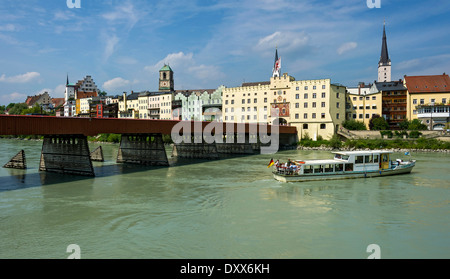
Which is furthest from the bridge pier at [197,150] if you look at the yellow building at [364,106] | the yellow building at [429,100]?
the yellow building at [429,100]

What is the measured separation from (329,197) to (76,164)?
22646mm

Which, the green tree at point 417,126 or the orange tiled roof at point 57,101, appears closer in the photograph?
the green tree at point 417,126

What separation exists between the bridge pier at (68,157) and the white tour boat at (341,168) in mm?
17092

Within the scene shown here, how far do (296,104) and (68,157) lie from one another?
5306 cm

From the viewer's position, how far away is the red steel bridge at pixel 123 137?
2613 centimetres

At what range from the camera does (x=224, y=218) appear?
16.4 meters

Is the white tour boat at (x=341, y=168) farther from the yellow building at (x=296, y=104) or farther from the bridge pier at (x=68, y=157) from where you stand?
the yellow building at (x=296, y=104)

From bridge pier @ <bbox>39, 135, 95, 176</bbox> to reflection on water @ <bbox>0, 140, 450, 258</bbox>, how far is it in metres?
2.67

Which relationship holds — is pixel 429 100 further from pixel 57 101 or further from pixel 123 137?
pixel 57 101

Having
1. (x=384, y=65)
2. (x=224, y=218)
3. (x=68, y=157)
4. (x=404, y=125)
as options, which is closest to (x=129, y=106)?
(x=404, y=125)

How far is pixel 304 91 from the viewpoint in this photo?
72625 mm
